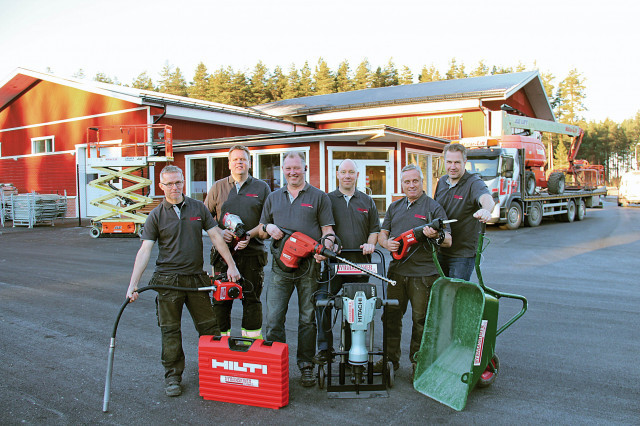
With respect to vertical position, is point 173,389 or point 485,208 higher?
point 485,208

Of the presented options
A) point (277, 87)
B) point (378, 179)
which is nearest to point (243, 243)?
point (378, 179)

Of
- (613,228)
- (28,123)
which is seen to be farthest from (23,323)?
(28,123)

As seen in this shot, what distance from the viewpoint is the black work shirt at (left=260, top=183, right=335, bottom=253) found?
4.34 meters

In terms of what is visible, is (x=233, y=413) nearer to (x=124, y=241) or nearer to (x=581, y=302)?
(x=581, y=302)

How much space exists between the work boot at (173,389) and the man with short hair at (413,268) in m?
1.70

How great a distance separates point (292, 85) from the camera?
59.3 metres

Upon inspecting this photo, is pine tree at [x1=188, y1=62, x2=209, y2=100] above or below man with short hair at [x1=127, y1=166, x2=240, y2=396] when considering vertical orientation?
above

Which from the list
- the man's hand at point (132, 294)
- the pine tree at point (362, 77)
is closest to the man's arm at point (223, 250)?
the man's hand at point (132, 294)

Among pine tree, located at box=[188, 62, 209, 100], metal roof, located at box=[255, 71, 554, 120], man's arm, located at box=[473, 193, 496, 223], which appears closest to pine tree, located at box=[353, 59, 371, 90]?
pine tree, located at box=[188, 62, 209, 100]

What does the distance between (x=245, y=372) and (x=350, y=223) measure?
162 centimetres

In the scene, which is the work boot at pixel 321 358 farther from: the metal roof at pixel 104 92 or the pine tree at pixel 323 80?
the pine tree at pixel 323 80

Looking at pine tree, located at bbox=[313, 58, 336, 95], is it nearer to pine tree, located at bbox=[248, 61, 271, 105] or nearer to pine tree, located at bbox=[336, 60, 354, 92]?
pine tree, located at bbox=[336, 60, 354, 92]

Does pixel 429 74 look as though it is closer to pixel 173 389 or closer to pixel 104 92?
pixel 104 92

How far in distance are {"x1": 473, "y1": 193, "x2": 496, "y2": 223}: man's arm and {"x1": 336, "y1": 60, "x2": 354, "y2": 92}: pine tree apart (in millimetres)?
56739
